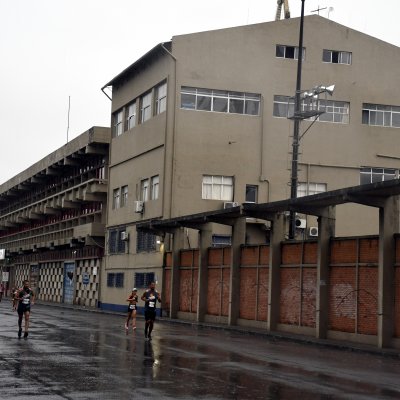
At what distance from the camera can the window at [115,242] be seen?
5238 cm

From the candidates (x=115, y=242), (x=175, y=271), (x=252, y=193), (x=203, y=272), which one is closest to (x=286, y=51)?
(x=252, y=193)

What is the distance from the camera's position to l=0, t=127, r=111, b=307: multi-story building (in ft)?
188

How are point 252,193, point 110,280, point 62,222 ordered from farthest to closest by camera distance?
point 62,222, point 110,280, point 252,193

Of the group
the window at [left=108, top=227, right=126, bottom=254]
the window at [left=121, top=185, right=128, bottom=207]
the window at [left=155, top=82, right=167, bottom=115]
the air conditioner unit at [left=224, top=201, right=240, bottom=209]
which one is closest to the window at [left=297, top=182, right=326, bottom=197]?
the air conditioner unit at [left=224, top=201, right=240, bottom=209]

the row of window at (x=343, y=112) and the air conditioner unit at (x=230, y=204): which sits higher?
the row of window at (x=343, y=112)

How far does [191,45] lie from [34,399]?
117 feet

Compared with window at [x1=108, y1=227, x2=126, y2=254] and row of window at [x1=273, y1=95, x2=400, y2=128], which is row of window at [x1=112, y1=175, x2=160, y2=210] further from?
row of window at [x1=273, y1=95, x2=400, y2=128]

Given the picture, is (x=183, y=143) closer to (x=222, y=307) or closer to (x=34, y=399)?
(x=222, y=307)

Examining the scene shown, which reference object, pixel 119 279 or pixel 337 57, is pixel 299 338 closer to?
pixel 337 57

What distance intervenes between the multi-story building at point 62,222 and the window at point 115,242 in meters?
1.59

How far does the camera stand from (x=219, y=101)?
4575 centimetres

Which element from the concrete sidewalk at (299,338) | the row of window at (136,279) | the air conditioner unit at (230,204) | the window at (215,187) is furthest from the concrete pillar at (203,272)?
the row of window at (136,279)

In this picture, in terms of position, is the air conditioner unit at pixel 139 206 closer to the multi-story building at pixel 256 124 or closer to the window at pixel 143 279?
the multi-story building at pixel 256 124

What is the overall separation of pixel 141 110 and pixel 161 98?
12.6ft
